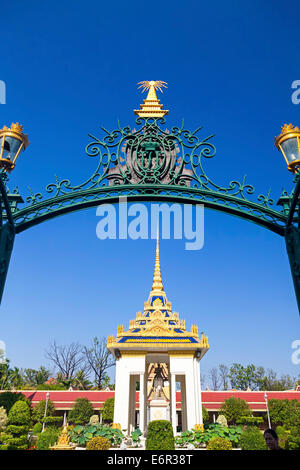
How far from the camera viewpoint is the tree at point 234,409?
21031mm

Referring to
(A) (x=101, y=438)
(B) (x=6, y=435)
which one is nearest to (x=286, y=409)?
(A) (x=101, y=438)

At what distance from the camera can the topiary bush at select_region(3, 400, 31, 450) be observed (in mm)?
15656

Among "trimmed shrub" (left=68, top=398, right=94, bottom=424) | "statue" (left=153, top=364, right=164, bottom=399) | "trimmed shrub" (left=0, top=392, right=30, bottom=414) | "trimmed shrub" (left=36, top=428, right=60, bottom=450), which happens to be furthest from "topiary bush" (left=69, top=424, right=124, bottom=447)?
"trimmed shrub" (left=68, top=398, right=94, bottom=424)

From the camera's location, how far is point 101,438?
11.0 metres

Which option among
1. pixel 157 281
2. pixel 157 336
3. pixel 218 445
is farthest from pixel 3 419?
pixel 218 445

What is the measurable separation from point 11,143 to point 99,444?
10037 millimetres

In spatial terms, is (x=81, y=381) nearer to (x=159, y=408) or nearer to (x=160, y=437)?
(x=159, y=408)

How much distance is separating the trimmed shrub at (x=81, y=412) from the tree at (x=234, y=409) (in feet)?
27.2

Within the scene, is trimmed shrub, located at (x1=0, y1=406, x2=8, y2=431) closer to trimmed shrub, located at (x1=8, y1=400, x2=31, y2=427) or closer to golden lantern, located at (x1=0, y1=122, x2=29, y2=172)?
trimmed shrub, located at (x1=8, y1=400, x2=31, y2=427)

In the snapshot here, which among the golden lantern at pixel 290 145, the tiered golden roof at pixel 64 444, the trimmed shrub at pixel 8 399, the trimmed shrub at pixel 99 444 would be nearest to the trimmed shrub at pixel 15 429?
the trimmed shrub at pixel 8 399

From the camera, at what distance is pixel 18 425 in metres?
16.8

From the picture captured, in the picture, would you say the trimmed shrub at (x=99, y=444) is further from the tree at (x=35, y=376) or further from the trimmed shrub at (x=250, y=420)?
the tree at (x=35, y=376)

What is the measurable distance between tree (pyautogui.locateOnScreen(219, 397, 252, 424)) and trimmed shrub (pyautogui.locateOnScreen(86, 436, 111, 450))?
40.6 feet
